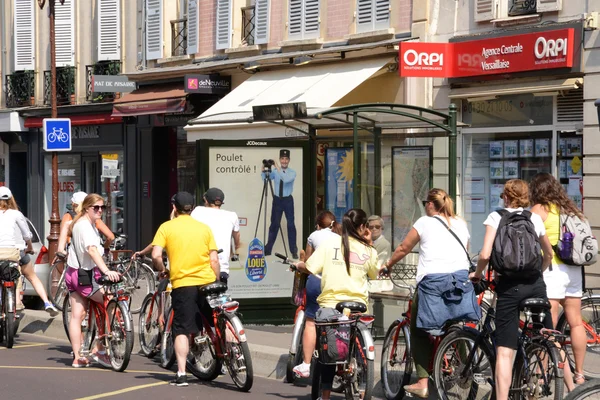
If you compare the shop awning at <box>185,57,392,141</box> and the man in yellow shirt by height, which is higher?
the shop awning at <box>185,57,392,141</box>

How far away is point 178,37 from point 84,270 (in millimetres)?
14324

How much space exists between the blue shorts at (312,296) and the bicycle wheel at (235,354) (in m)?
0.63

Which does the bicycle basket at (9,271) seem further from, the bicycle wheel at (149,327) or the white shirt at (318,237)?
the white shirt at (318,237)

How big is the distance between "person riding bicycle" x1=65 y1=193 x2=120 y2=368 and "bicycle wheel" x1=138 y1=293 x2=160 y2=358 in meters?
0.71

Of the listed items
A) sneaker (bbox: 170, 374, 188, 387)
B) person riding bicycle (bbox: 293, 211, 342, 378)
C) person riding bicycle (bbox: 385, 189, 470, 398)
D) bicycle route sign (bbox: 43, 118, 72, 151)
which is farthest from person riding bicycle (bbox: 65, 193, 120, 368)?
bicycle route sign (bbox: 43, 118, 72, 151)

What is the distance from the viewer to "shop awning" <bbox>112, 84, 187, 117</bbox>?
23.3 m

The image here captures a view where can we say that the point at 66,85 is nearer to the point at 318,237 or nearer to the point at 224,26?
the point at 224,26

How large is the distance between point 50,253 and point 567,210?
10.9m

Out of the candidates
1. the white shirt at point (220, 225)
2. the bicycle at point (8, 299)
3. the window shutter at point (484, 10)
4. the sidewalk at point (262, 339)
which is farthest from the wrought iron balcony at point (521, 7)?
the bicycle at point (8, 299)

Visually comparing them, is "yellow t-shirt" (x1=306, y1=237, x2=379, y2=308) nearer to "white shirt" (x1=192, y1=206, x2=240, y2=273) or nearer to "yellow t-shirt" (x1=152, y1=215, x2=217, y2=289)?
"yellow t-shirt" (x1=152, y1=215, x2=217, y2=289)

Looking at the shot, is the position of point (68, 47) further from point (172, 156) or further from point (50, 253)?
point (50, 253)

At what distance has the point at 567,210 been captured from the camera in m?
9.59

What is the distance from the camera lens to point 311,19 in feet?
69.7

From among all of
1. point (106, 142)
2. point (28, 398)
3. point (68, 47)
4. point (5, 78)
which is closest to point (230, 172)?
point (28, 398)
